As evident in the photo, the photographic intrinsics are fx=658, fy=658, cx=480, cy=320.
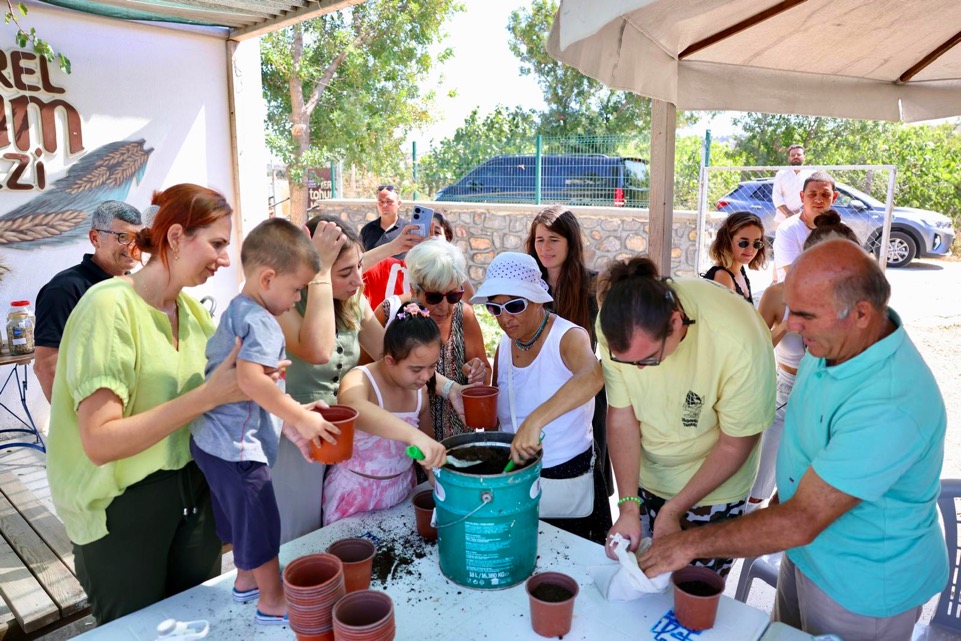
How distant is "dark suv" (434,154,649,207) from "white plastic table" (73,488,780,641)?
825cm

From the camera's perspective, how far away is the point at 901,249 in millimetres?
11883

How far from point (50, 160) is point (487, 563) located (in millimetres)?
4695

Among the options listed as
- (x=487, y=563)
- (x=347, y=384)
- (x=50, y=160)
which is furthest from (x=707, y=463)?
(x=50, y=160)

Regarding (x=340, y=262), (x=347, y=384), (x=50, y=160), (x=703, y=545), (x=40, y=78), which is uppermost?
(x=40, y=78)

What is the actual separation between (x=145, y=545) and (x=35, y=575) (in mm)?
1474

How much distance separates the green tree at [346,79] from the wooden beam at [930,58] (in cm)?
1023

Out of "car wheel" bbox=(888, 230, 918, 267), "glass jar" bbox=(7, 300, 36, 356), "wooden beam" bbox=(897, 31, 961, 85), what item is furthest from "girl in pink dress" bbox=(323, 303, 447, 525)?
"car wheel" bbox=(888, 230, 918, 267)

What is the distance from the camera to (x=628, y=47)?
2229 millimetres

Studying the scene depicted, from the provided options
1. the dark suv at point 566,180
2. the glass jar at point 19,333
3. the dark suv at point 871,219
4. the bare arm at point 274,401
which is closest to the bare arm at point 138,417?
the bare arm at point 274,401

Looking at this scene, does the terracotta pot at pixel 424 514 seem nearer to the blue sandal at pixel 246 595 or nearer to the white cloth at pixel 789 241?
the blue sandal at pixel 246 595

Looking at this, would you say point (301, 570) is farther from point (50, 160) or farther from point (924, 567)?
point (50, 160)

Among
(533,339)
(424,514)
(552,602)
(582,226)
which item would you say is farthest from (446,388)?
(582,226)

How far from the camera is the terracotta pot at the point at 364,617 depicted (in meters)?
1.32

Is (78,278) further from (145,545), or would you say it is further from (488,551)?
(488,551)
